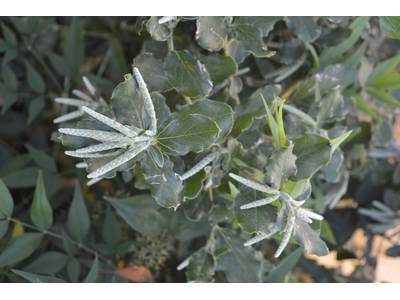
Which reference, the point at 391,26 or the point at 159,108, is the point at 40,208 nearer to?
the point at 159,108

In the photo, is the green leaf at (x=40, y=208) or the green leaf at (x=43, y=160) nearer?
the green leaf at (x=40, y=208)

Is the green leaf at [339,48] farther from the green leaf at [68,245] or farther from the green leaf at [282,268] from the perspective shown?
the green leaf at [68,245]

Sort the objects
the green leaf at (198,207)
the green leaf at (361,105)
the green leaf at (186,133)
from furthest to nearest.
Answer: the green leaf at (361,105)
the green leaf at (198,207)
the green leaf at (186,133)

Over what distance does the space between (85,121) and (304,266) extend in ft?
1.96

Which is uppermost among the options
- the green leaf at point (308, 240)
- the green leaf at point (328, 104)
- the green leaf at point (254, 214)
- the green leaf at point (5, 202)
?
the green leaf at point (328, 104)

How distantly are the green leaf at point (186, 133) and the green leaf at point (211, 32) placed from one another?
0.08 meters

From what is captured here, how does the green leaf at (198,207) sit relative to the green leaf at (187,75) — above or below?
below

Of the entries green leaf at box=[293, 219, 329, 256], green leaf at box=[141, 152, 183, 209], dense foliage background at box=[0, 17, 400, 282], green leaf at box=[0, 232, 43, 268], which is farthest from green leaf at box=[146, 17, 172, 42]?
green leaf at box=[0, 232, 43, 268]

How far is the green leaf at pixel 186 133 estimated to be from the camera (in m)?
0.23

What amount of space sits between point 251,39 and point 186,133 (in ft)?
0.41

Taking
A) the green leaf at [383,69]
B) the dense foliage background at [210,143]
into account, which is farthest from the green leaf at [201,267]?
the green leaf at [383,69]

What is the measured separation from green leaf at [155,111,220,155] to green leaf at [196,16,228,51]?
8cm

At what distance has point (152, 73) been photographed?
0.32m
